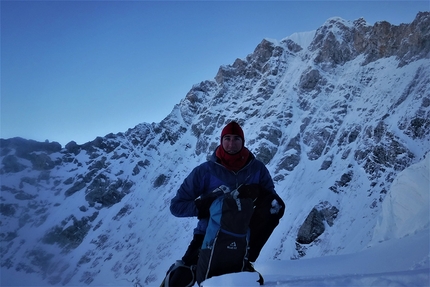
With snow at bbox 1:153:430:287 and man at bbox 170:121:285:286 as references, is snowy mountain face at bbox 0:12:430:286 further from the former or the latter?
man at bbox 170:121:285:286

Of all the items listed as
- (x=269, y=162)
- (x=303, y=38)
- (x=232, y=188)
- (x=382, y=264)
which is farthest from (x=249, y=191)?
(x=303, y=38)

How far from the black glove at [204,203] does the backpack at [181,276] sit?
0.82 metres

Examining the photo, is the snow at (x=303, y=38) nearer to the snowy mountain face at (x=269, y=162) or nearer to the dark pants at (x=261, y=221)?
the snowy mountain face at (x=269, y=162)

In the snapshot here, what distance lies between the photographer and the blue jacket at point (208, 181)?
4121 millimetres

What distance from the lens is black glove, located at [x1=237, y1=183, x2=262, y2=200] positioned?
388 centimetres

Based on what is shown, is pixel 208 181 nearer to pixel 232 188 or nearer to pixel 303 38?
pixel 232 188

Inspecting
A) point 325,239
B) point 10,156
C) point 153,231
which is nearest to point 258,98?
point 153,231

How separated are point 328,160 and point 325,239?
59.3ft

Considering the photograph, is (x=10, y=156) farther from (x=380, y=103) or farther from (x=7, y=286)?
(x=380, y=103)

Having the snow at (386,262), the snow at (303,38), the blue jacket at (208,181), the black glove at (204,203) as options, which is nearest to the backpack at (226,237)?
the black glove at (204,203)

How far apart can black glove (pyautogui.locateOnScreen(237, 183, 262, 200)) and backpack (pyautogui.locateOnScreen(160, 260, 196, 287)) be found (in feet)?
4.16

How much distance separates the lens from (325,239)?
39.2 m

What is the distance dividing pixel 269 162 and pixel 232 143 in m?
61.6

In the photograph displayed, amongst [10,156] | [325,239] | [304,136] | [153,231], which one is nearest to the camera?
[325,239]
